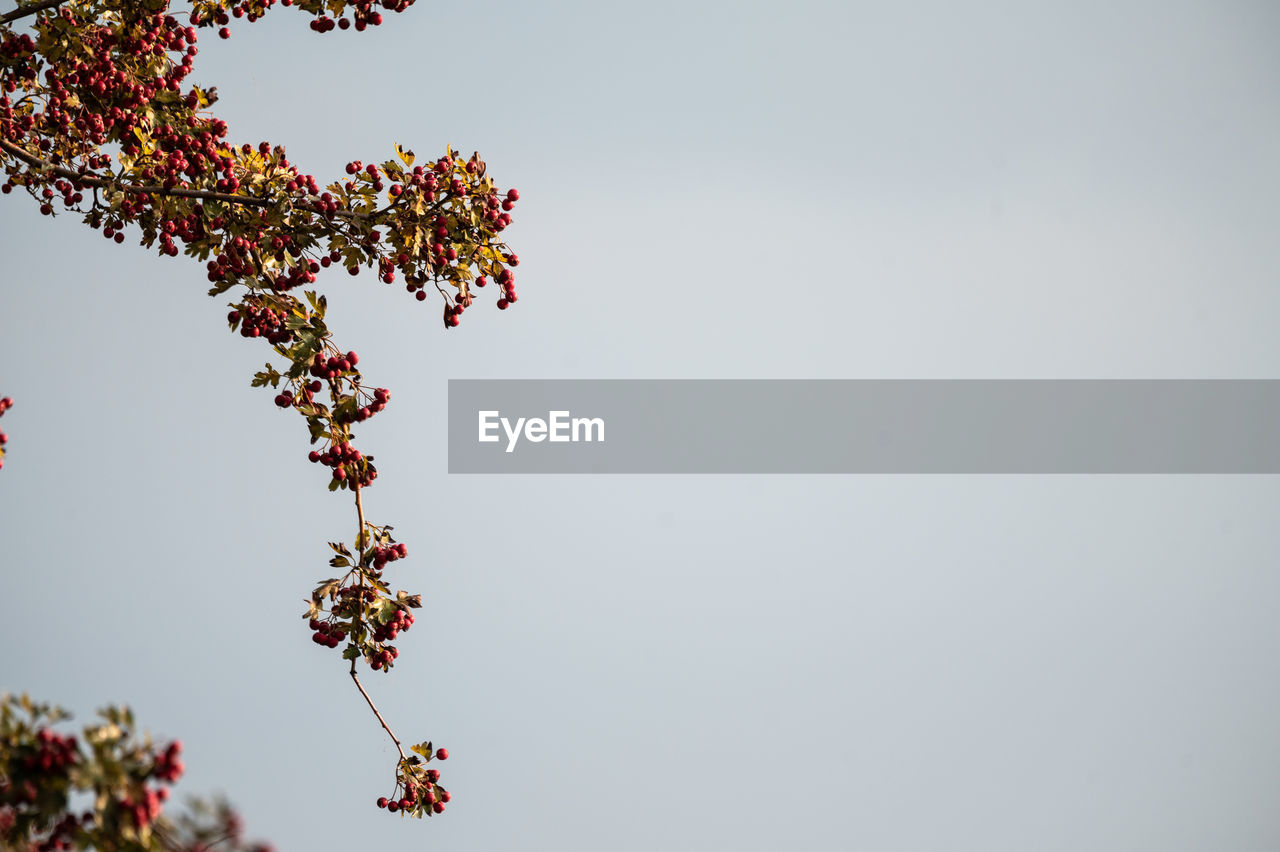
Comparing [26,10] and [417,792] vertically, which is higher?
[26,10]

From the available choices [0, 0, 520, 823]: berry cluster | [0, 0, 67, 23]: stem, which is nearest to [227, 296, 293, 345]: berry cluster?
[0, 0, 520, 823]: berry cluster

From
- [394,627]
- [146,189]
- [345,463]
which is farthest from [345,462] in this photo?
[146,189]

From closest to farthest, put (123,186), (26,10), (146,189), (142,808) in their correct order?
(142,808), (26,10), (146,189), (123,186)

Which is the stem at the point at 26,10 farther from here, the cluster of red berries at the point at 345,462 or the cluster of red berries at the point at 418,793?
the cluster of red berries at the point at 418,793

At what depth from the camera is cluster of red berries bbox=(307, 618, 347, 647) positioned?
4422mm

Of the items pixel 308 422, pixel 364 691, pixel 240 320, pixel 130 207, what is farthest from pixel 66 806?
pixel 130 207

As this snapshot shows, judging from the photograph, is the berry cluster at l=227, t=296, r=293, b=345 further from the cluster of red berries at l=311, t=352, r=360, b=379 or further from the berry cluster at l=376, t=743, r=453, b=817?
the berry cluster at l=376, t=743, r=453, b=817

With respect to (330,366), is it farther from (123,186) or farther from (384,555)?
(123,186)

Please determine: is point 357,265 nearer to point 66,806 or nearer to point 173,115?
point 173,115

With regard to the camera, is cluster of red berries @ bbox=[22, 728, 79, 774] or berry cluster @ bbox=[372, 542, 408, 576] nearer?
cluster of red berries @ bbox=[22, 728, 79, 774]

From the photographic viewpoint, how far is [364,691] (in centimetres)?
420

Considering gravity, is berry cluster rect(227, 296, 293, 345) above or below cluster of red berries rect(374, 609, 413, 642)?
above

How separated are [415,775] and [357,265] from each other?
6.81 feet

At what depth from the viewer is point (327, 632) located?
443 cm
